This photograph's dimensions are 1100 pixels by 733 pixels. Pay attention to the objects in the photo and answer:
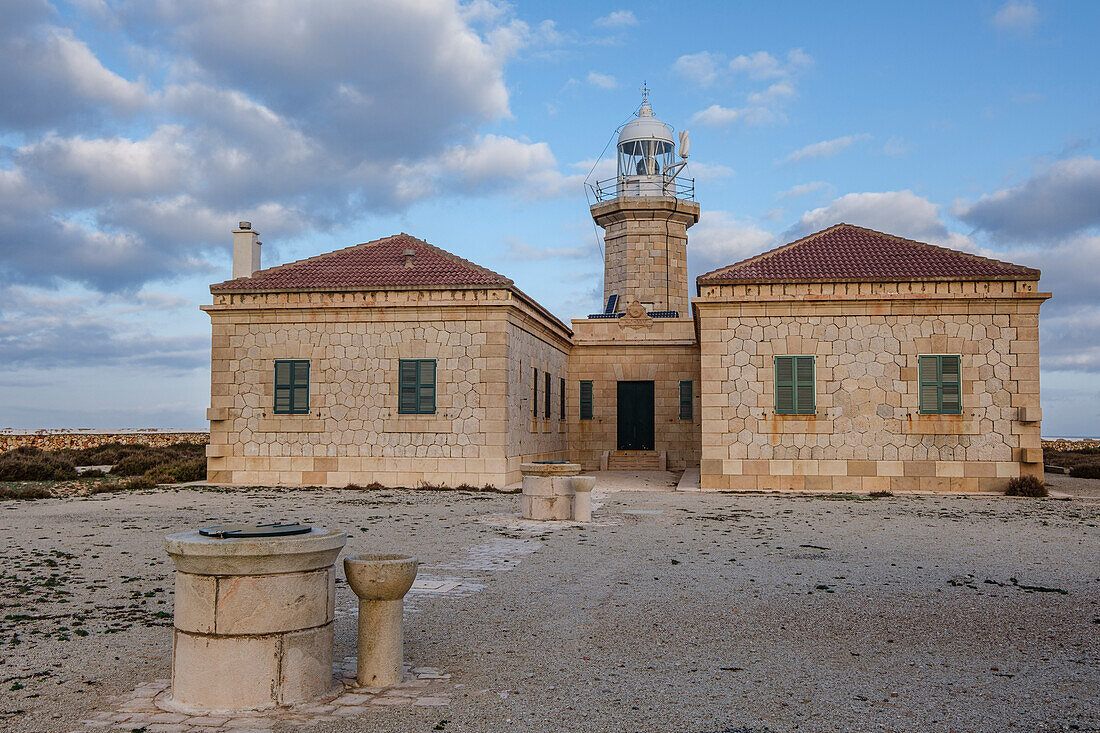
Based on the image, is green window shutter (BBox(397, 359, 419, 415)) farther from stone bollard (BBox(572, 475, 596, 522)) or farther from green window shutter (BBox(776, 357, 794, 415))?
green window shutter (BBox(776, 357, 794, 415))

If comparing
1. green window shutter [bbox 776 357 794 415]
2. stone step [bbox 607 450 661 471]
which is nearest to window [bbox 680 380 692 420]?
stone step [bbox 607 450 661 471]

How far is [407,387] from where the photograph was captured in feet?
59.1

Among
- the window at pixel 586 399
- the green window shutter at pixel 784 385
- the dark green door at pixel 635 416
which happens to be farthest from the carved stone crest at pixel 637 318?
the green window shutter at pixel 784 385

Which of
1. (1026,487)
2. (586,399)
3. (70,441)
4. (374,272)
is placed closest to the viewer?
(1026,487)

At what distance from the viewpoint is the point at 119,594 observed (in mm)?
7270

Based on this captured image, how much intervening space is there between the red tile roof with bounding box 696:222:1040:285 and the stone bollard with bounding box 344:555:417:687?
1347 cm

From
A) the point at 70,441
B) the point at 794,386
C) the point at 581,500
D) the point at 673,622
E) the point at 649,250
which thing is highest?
the point at 649,250

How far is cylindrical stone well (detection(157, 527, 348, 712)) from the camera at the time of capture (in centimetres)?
437

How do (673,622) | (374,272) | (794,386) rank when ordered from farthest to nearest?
(374,272) → (794,386) → (673,622)

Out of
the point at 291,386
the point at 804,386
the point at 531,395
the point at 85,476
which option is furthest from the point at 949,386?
the point at 85,476

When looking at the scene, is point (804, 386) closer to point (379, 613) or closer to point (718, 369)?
point (718, 369)

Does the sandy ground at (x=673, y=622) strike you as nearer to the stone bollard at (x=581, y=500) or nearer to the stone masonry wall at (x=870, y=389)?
the stone bollard at (x=581, y=500)

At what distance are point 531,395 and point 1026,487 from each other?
1022 centimetres

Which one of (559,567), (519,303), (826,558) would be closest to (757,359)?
(519,303)
